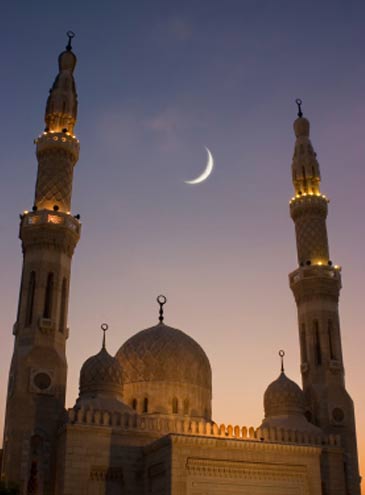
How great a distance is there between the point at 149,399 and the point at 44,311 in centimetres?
543

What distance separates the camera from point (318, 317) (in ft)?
86.3

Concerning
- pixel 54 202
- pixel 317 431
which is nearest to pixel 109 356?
pixel 54 202

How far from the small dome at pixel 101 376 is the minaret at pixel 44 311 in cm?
108

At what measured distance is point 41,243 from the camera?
23172 millimetres

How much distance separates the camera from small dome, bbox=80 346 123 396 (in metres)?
22.2

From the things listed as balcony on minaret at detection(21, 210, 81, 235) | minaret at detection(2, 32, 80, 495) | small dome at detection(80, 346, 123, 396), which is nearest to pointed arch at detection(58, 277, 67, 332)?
minaret at detection(2, 32, 80, 495)

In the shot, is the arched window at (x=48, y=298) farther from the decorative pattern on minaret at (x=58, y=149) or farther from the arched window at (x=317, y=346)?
the arched window at (x=317, y=346)

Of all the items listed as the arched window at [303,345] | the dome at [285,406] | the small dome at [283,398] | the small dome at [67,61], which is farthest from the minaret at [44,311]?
the arched window at [303,345]

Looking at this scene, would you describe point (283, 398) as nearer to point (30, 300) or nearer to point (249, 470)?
point (249, 470)

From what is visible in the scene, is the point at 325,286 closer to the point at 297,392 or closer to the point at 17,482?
the point at 297,392

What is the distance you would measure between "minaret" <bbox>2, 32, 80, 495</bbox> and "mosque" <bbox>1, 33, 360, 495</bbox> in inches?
1.6

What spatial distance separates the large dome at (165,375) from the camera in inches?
963

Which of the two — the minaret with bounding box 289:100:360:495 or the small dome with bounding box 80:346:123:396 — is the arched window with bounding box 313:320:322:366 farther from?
the small dome with bounding box 80:346:123:396

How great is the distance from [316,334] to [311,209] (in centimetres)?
572
